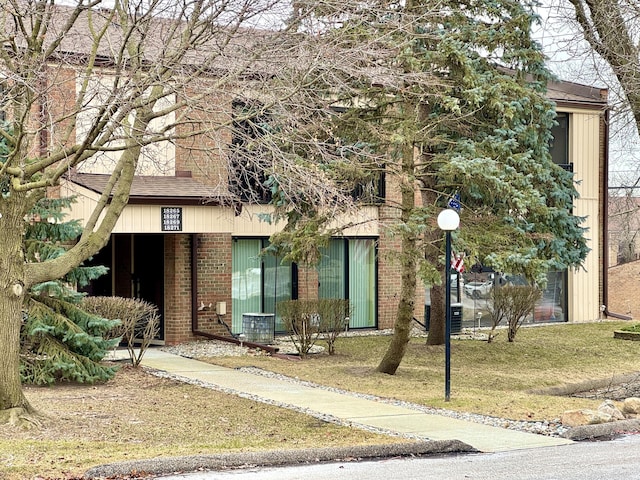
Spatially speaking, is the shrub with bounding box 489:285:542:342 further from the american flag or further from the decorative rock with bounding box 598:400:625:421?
the decorative rock with bounding box 598:400:625:421

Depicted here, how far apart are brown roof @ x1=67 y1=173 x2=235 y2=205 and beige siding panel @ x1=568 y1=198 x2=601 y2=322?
13.1 meters

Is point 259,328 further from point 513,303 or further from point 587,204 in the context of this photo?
point 587,204

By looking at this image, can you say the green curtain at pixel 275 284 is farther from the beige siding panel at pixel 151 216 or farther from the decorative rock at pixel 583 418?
the decorative rock at pixel 583 418

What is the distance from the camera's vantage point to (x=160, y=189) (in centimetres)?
1947

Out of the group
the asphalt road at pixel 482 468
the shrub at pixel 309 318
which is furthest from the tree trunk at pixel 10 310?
the shrub at pixel 309 318

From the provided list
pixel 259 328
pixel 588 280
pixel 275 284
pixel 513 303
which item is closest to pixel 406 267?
pixel 259 328

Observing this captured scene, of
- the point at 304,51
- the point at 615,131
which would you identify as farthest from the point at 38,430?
the point at 615,131

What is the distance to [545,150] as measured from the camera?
18.7 m

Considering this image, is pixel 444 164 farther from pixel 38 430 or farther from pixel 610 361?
pixel 38 430

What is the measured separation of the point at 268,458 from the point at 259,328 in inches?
440

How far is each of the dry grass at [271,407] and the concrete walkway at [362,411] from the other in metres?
0.65

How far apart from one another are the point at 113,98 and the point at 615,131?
2021 centimetres

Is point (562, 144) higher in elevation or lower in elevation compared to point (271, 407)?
higher

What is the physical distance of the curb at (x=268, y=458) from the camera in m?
8.76
